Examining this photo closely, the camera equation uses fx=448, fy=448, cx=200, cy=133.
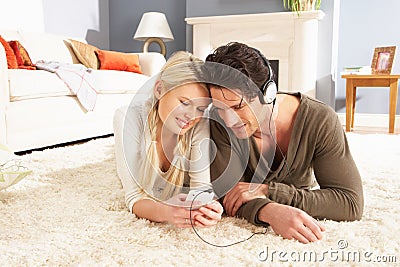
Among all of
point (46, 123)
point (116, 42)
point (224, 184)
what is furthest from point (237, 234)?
point (116, 42)

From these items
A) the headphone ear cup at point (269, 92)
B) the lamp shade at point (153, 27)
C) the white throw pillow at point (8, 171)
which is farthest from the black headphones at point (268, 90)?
the lamp shade at point (153, 27)

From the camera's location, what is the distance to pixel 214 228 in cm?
112

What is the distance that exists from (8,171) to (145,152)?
605mm

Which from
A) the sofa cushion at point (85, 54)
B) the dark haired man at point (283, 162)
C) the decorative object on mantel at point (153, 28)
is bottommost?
the dark haired man at point (283, 162)

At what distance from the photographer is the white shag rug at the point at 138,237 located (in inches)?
37.0

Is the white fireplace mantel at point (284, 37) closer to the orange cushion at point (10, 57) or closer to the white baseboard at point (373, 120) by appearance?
the white baseboard at point (373, 120)

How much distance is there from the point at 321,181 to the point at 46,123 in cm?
182

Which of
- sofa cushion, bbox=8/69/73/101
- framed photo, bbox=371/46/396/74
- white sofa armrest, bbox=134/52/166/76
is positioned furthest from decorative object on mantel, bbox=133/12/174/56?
framed photo, bbox=371/46/396/74

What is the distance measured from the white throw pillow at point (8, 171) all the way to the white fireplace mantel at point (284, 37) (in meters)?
2.91

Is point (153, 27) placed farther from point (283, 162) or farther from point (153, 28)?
point (283, 162)

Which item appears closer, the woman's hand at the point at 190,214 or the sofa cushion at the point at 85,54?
the woman's hand at the point at 190,214

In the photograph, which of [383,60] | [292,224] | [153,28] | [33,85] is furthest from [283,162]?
[153,28]

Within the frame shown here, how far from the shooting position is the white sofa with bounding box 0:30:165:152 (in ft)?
7.64

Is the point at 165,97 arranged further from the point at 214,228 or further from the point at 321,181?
the point at 321,181
